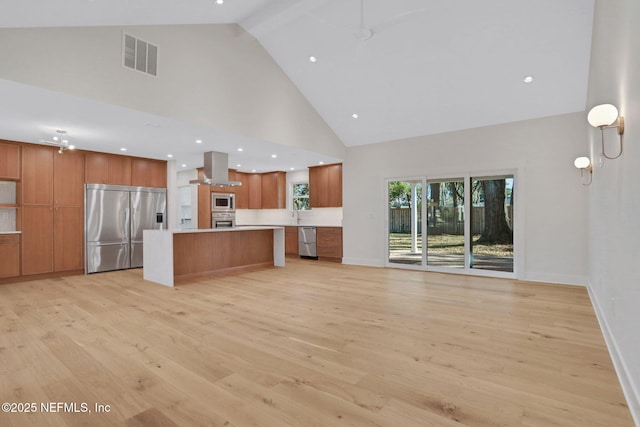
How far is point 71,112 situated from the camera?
168 inches

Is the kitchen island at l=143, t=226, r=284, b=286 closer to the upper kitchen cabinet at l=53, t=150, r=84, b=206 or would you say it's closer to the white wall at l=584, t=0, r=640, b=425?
the upper kitchen cabinet at l=53, t=150, r=84, b=206

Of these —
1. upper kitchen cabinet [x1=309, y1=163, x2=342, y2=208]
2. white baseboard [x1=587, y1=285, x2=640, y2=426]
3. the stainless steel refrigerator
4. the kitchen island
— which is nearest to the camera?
white baseboard [x1=587, y1=285, x2=640, y2=426]

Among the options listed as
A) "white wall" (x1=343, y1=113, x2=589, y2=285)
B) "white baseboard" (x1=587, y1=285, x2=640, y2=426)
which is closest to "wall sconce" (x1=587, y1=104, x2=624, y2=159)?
"white baseboard" (x1=587, y1=285, x2=640, y2=426)

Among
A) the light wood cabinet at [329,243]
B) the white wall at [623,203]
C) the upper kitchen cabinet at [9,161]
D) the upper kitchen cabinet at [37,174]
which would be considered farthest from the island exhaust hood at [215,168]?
the white wall at [623,203]

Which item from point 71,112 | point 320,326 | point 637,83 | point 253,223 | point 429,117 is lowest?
point 320,326

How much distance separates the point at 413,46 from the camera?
16.1 ft

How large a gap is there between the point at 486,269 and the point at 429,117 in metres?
3.04

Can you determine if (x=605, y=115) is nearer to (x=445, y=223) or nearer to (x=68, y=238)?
(x=445, y=223)

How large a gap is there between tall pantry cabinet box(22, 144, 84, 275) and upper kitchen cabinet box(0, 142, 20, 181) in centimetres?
9

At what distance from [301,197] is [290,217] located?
2.35 feet

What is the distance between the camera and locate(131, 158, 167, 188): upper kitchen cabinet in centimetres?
742

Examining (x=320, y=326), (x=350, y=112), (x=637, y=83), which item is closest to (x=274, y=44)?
(x=350, y=112)

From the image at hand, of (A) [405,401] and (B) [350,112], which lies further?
(B) [350,112]

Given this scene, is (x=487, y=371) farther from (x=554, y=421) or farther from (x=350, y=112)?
(x=350, y=112)
